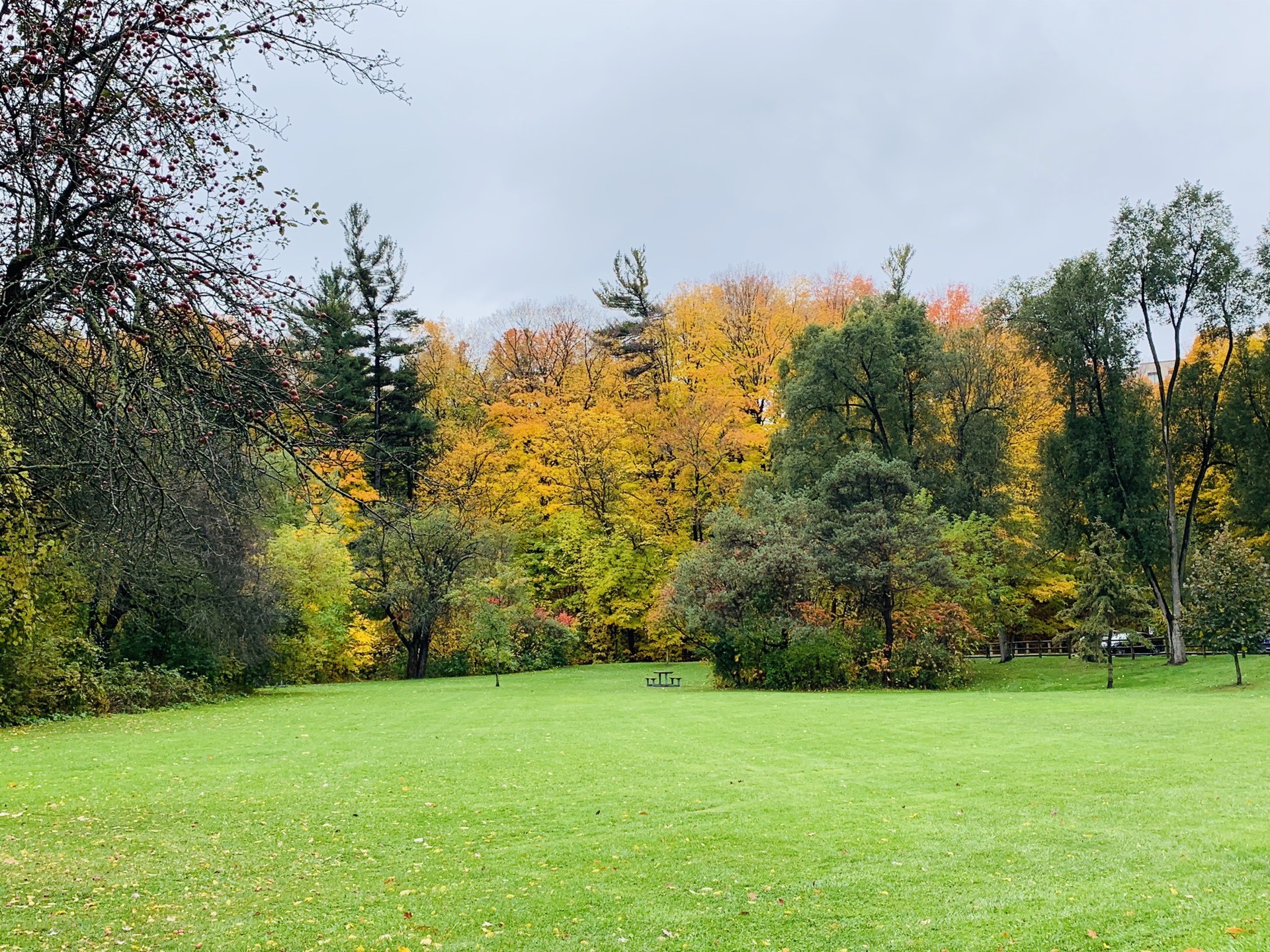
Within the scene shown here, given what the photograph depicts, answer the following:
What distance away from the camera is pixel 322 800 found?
33.6 feet

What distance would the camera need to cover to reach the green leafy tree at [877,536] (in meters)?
28.0

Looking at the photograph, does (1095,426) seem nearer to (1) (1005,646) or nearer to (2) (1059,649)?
(1) (1005,646)

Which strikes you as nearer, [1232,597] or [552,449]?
[1232,597]

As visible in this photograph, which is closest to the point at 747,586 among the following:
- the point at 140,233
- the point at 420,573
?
the point at 420,573

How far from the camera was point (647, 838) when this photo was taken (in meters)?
8.43

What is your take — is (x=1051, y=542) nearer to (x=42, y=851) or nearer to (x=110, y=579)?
(x=110, y=579)

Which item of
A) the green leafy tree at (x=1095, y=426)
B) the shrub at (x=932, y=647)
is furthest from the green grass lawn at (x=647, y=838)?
the green leafy tree at (x=1095, y=426)

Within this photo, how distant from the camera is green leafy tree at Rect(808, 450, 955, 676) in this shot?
28000mm

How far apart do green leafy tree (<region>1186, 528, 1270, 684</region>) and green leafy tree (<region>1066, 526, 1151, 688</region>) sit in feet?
7.35

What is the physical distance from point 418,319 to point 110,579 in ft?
78.7

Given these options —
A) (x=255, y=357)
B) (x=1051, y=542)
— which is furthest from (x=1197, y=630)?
(x=255, y=357)

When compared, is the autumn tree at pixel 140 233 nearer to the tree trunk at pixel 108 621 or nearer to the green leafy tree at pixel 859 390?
the tree trunk at pixel 108 621

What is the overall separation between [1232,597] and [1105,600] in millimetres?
3435

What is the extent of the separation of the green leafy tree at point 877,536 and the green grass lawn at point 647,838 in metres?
11.1
